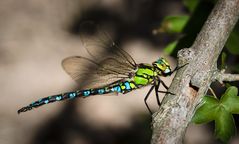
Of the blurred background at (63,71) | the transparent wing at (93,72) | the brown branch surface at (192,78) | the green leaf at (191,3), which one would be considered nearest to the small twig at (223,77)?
the brown branch surface at (192,78)

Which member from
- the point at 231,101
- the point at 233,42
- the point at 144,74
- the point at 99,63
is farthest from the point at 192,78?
the point at 99,63

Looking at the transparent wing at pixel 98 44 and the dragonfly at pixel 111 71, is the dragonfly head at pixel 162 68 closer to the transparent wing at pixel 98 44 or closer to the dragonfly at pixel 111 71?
the dragonfly at pixel 111 71

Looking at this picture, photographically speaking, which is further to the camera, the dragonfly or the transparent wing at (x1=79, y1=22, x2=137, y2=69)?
the transparent wing at (x1=79, y1=22, x2=137, y2=69)

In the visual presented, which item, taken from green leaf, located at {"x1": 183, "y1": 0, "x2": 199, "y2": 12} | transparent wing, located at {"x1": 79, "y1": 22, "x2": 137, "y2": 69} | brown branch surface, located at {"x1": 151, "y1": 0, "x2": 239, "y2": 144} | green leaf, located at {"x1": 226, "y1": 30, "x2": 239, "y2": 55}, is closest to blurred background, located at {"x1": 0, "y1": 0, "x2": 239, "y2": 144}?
transparent wing, located at {"x1": 79, "y1": 22, "x2": 137, "y2": 69}

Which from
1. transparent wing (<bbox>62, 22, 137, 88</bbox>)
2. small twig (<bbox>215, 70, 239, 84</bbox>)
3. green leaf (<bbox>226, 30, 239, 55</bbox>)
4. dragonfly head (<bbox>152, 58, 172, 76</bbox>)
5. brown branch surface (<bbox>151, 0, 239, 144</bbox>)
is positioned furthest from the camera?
transparent wing (<bbox>62, 22, 137, 88</bbox>)

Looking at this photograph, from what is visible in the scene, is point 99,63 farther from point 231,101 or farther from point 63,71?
point 63,71

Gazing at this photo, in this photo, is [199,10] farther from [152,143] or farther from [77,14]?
[77,14]

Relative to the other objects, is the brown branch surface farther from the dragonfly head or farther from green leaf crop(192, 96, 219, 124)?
the dragonfly head

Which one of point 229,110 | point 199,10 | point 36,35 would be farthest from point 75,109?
point 229,110
